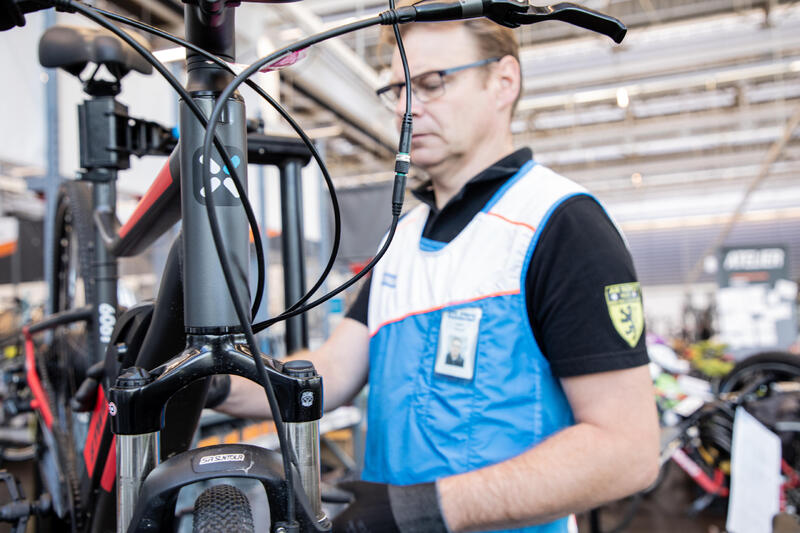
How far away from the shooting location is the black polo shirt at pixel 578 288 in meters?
0.86

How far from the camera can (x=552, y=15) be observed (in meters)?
0.49

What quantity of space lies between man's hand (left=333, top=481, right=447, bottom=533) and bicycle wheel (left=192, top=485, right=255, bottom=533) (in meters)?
0.28

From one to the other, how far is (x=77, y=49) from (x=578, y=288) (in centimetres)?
97

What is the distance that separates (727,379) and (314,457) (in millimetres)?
3334

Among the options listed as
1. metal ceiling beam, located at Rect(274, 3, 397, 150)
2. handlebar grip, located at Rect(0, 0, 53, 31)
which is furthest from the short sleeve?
metal ceiling beam, located at Rect(274, 3, 397, 150)

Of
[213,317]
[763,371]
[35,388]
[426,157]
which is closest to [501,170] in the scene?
[426,157]

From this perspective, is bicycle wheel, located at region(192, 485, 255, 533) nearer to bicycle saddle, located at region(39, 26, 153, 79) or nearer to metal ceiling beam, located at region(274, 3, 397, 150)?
bicycle saddle, located at region(39, 26, 153, 79)

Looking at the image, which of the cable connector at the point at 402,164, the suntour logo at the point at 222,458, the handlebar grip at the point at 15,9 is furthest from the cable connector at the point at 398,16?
the suntour logo at the point at 222,458

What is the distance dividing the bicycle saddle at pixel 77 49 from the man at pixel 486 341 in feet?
1.77

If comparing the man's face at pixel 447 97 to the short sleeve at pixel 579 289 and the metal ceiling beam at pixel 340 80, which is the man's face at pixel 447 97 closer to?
the short sleeve at pixel 579 289

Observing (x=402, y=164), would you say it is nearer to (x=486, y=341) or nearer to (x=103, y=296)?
(x=486, y=341)

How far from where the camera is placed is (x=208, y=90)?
0.52 meters

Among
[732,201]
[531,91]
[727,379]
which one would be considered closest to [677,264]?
[732,201]

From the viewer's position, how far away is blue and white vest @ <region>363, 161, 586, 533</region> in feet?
3.12
